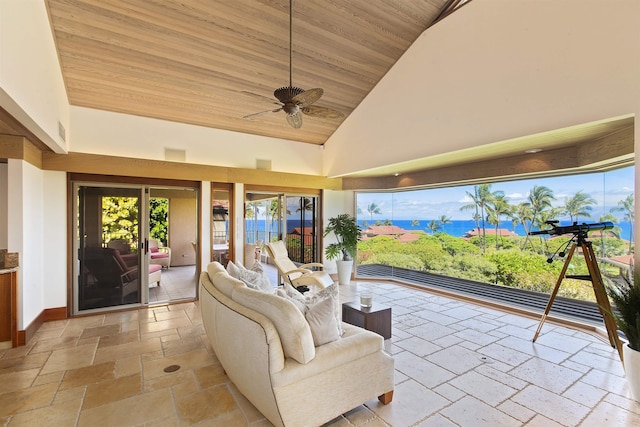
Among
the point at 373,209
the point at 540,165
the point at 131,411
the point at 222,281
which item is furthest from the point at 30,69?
the point at 373,209

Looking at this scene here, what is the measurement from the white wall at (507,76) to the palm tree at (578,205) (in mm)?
2047

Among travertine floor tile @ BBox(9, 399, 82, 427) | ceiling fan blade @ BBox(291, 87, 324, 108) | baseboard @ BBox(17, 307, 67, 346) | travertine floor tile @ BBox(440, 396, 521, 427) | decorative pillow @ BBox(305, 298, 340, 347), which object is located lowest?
travertine floor tile @ BBox(9, 399, 82, 427)

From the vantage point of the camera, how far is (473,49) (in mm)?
3955

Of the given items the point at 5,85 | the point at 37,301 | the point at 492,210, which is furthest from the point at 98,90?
the point at 492,210

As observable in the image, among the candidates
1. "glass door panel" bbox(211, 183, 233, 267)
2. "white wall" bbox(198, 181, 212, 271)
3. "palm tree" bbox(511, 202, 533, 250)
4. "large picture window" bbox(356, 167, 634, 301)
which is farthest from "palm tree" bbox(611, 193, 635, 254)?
"white wall" bbox(198, 181, 212, 271)

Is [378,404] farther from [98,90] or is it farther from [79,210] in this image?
[98,90]

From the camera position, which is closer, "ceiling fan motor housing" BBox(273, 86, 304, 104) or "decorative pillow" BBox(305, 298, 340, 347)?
"decorative pillow" BBox(305, 298, 340, 347)

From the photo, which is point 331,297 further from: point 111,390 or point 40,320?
point 40,320

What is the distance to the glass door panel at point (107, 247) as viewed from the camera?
4.73 meters

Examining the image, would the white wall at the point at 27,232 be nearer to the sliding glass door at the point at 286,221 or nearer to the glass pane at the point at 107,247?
the glass pane at the point at 107,247

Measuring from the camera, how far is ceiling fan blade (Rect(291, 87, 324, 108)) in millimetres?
2971

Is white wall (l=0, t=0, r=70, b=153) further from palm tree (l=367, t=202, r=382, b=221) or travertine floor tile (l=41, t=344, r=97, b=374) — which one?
palm tree (l=367, t=202, r=382, b=221)

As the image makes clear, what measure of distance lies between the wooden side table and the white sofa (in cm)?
87

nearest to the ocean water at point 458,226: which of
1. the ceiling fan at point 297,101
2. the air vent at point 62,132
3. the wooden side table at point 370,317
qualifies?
the wooden side table at point 370,317
